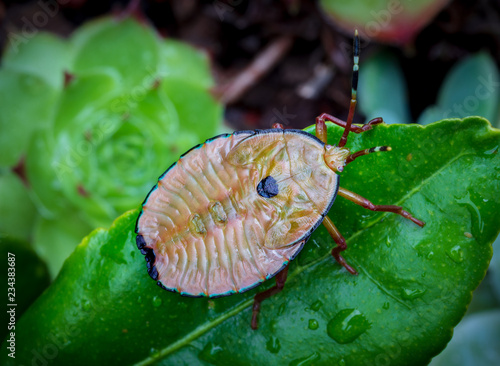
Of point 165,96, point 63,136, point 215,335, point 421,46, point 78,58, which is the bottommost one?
point 421,46

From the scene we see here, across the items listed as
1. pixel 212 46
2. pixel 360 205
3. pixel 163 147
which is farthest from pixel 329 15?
pixel 360 205

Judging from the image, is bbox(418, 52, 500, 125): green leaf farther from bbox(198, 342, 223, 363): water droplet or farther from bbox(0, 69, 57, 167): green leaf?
bbox(0, 69, 57, 167): green leaf

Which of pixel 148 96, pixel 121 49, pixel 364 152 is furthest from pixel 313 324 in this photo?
pixel 121 49

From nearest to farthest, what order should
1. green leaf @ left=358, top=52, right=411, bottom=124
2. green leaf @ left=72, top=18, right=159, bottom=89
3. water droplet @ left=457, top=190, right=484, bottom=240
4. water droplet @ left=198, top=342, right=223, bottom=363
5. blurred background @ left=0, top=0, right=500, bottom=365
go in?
water droplet @ left=457, top=190, right=484, bottom=240
water droplet @ left=198, top=342, right=223, bottom=363
blurred background @ left=0, top=0, right=500, bottom=365
green leaf @ left=72, top=18, right=159, bottom=89
green leaf @ left=358, top=52, right=411, bottom=124

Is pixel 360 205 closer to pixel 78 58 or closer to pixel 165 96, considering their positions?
pixel 165 96

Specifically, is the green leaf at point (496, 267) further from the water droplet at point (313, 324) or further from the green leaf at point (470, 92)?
the water droplet at point (313, 324)

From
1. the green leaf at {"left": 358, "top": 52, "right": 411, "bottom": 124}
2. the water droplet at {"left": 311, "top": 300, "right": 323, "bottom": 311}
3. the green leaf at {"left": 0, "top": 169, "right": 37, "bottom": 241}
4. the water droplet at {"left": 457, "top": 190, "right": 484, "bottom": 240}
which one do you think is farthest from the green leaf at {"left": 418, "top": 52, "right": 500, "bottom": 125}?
the green leaf at {"left": 0, "top": 169, "right": 37, "bottom": 241}
